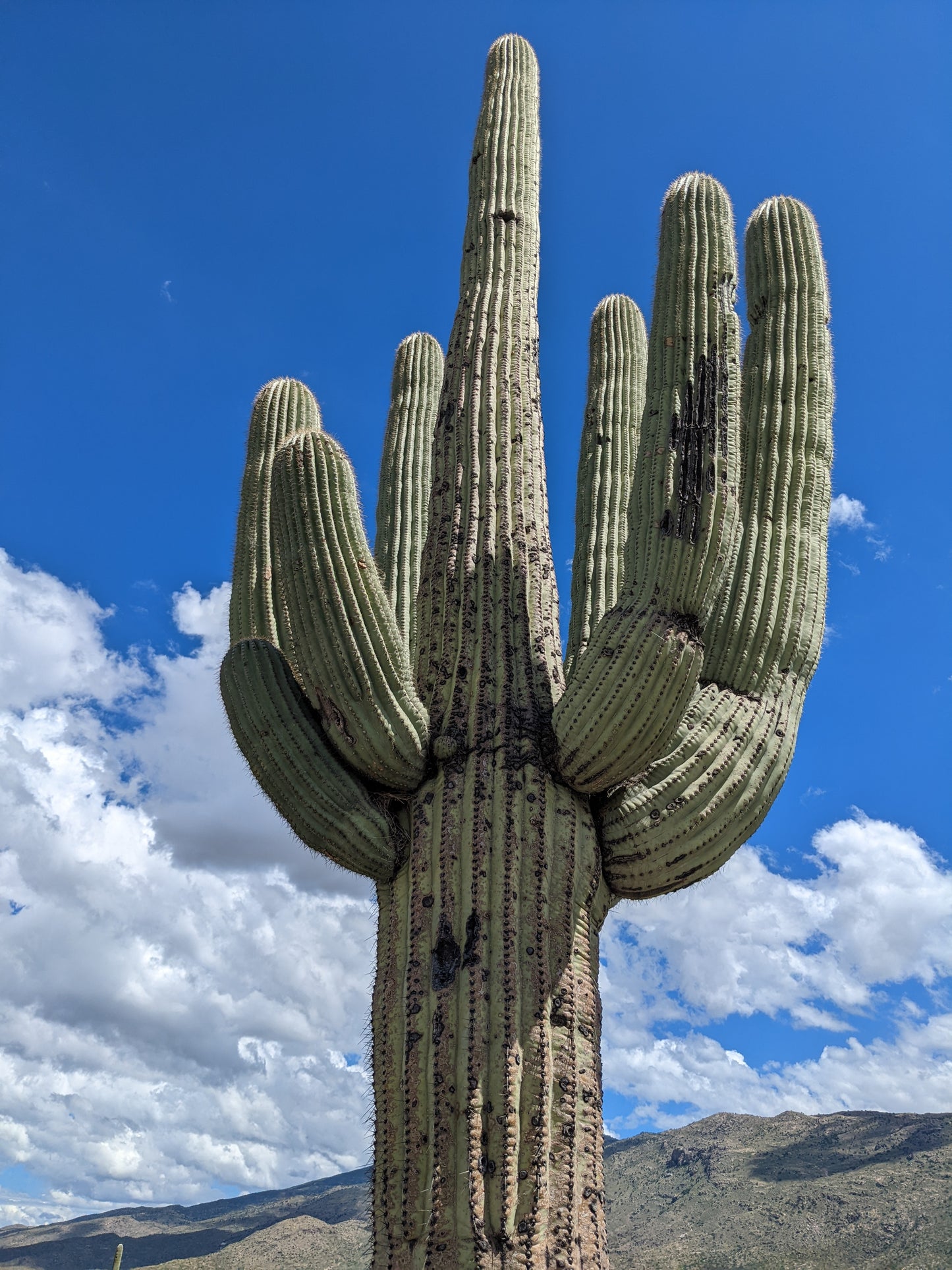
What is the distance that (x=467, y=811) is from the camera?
418 centimetres

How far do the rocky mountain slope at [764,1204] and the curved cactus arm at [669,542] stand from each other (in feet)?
109

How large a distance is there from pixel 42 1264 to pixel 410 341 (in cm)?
11766

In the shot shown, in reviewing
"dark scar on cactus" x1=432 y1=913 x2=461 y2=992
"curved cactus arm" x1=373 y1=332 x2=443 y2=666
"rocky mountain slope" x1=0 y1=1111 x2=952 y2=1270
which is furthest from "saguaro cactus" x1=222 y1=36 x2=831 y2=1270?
"rocky mountain slope" x1=0 y1=1111 x2=952 y2=1270

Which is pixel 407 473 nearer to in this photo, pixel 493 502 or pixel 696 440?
pixel 493 502

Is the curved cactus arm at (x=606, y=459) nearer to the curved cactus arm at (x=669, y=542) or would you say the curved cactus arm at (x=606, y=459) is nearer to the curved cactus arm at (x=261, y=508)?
the curved cactus arm at (x=669, y=542)

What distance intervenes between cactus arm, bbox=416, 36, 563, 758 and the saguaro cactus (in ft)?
0.06

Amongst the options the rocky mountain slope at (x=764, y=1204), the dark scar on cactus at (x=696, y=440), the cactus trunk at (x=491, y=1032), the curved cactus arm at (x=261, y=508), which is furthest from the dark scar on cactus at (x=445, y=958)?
the rocky mountain slope at (x=764, y=1204)

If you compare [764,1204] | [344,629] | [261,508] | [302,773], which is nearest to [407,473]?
[261,508]

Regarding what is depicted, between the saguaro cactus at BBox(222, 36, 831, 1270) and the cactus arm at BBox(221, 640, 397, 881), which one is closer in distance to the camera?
the saguaro cactus at BBox(222, 36, 831, 1270)

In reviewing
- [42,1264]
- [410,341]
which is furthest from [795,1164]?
[42,1264]

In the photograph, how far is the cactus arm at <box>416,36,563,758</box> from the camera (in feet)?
15.0

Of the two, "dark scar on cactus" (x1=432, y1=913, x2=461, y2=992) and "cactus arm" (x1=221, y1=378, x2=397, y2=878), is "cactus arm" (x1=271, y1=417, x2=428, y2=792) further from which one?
"dark scar on cactus" (x1=432, y1=913, x2=461, y2=992)

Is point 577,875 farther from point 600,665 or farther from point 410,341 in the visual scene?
point 410,341

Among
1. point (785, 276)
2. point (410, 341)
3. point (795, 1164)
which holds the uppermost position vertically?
point (410, 341)
